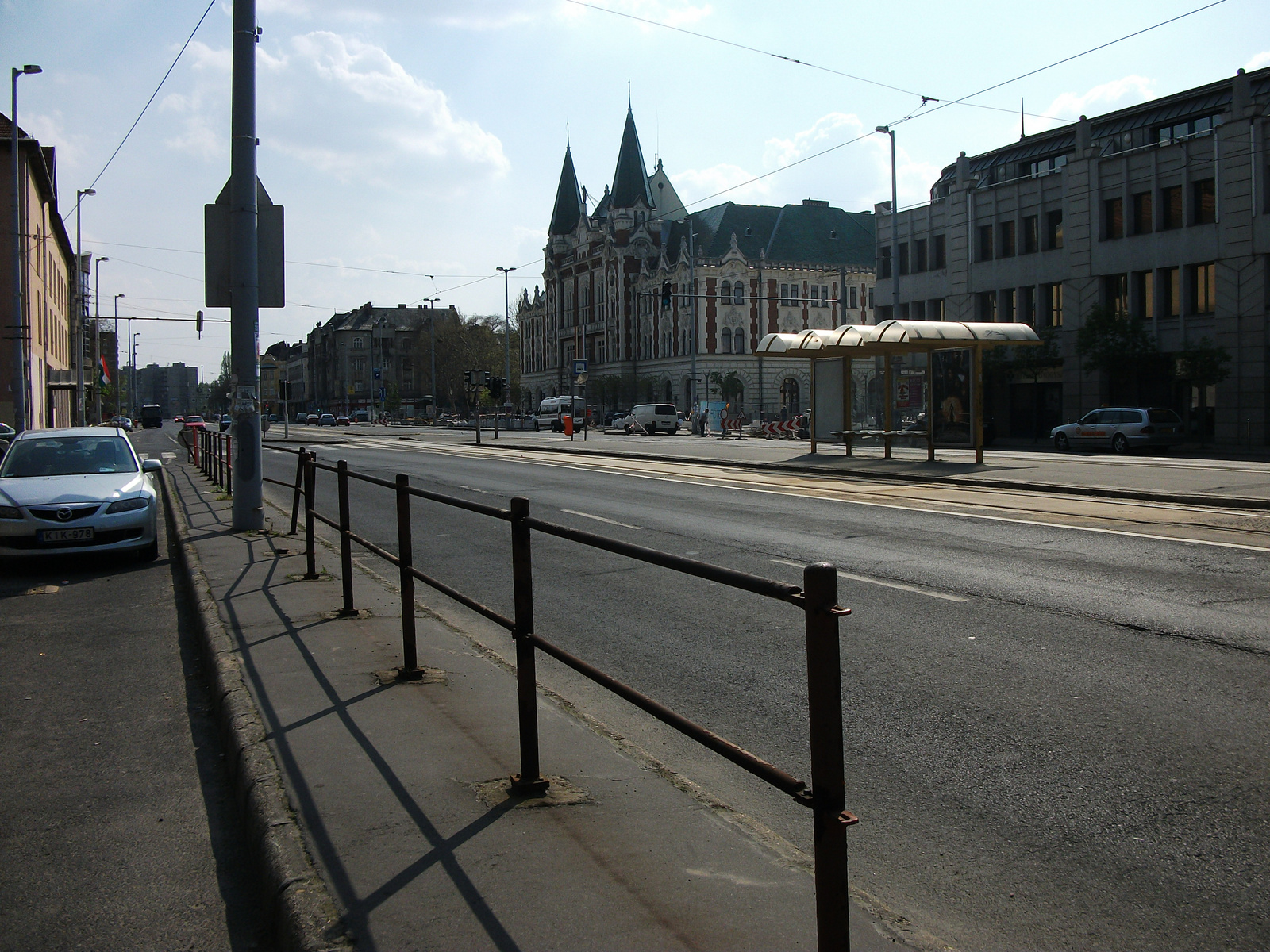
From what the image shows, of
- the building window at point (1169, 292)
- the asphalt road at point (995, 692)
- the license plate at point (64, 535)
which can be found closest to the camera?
the asphalt road at point (995, 692)

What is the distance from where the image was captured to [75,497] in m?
11.4

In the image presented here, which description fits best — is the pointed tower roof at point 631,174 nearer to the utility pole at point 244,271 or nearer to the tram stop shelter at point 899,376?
the tram stop shelter at point 899,376

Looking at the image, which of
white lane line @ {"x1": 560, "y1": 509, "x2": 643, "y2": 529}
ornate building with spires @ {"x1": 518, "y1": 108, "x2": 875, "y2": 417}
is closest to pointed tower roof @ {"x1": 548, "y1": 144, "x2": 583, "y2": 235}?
ornate building with spires @ {"x1": 518, "y1": 108, "x2": 875, "y2": 417}

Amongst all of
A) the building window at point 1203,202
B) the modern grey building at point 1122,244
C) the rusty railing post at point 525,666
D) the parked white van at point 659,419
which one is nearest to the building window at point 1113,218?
the modern grey building at point 1122,244

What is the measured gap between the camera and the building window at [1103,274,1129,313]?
43375 millimetres

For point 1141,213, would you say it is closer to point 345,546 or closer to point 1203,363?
point 1203,363

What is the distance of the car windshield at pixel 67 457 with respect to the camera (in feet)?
40.8

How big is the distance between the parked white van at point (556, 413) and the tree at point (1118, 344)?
36.9 metres

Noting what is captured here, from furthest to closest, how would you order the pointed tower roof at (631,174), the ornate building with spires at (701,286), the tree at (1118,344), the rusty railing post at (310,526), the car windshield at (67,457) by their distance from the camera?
the pointed tower roof at (631,174), the ornate building with spires at (701,286), the tree at (1118,344), the car windshield at (67,457), the rusty railing post at (310,526)

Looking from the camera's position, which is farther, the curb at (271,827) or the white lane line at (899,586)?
the white lane line at (899,586)

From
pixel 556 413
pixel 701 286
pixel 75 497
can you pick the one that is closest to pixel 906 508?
pixel 75 497

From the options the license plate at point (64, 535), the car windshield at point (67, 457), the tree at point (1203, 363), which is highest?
the tree at point (1203, 363)

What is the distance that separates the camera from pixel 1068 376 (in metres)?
45.0

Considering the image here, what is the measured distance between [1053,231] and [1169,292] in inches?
259
